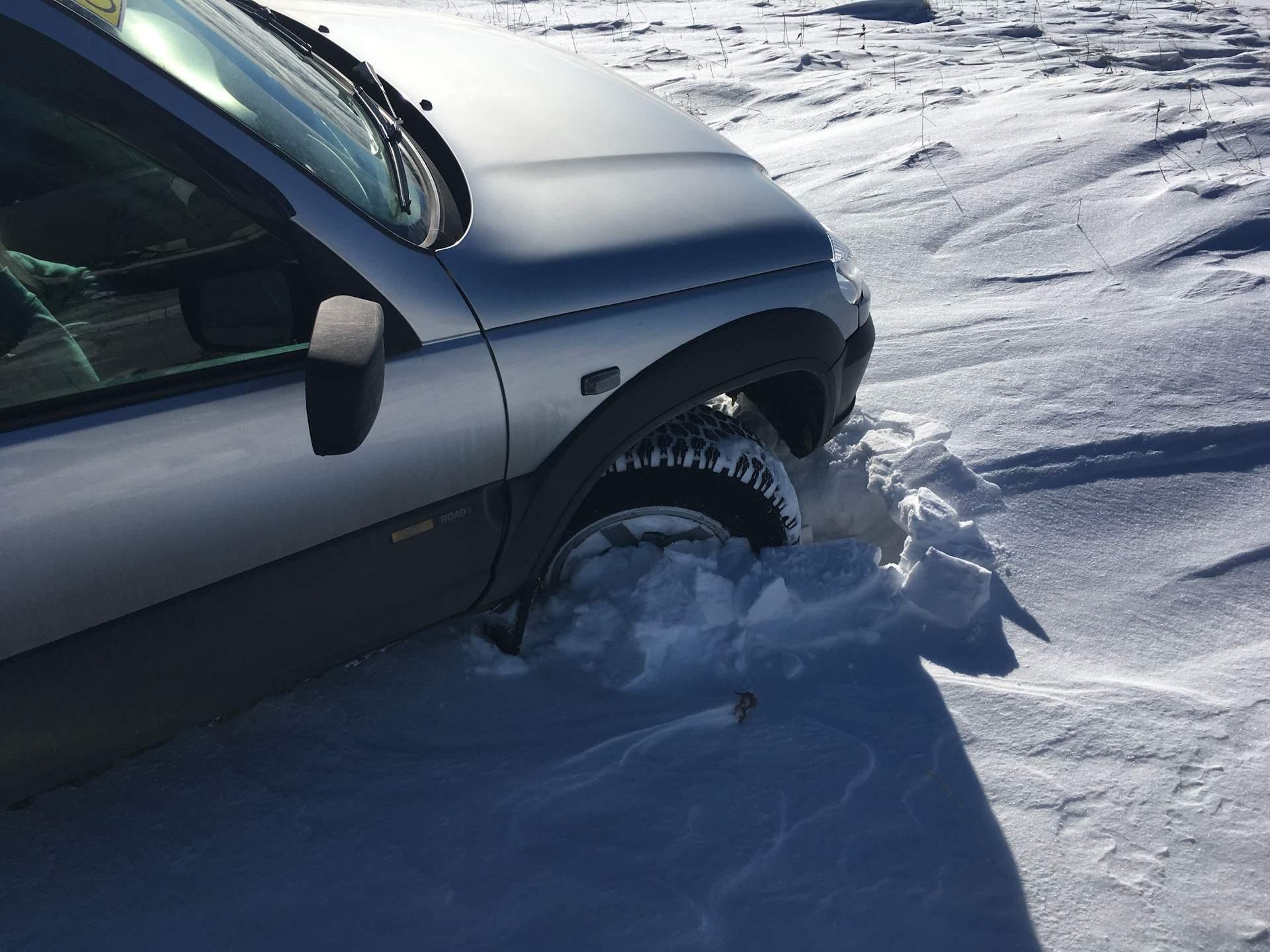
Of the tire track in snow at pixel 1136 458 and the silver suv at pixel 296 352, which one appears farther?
the tire track in snow at pixel 1136 458

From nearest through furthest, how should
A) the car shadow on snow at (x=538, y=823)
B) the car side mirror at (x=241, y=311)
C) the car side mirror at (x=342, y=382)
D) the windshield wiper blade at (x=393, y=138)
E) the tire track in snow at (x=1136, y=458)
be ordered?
the car side mirror at (x=342, y=382)
the car side mirror at (x=241, y=311)
the car shadow on snow at (x=538, y=823)
the windshield wiper blade at (x=393, y=138)
the tire track in snow at (x=1136, y=458)

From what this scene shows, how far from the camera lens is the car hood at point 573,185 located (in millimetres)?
1757

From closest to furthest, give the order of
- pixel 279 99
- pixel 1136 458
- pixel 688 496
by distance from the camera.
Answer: pixel 279 99 → pixel 688 496 → pixel 1136 458

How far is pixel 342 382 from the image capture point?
48.7 inches

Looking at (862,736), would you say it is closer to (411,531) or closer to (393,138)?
(411,531)

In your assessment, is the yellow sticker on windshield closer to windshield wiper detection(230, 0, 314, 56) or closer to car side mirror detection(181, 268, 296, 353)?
car side mirror detection(181, 268, 296, 353)

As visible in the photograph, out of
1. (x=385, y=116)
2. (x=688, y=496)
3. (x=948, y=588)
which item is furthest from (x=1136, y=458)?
(x=385, y=116)

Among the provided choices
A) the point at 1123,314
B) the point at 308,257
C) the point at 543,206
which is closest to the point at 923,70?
the point at 1123,314

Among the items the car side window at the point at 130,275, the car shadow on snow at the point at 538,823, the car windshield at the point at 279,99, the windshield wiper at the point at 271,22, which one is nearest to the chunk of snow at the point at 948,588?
the car shadow on snow at the point at 538,823

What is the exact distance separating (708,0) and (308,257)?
11277 mm

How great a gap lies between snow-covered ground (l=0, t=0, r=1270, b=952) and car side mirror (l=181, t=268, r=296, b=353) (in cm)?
100

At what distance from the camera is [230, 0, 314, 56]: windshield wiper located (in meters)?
2.30

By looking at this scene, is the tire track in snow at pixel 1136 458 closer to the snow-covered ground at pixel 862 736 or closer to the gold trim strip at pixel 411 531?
the snow-covered ground at pixel 862 736

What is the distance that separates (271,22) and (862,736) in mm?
2421
